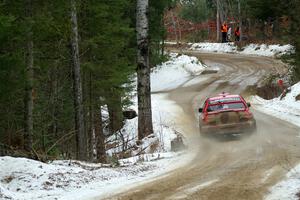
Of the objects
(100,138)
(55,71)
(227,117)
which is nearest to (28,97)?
(55,71)

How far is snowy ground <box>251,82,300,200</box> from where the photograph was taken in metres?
8.71

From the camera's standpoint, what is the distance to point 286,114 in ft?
74.3

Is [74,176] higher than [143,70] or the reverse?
the reverse

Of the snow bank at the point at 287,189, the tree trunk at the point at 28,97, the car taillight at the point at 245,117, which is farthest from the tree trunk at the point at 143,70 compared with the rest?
the snow bank at the point at 287,189

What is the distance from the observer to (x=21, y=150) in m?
11.8

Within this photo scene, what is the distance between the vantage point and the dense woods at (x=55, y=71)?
11258 mm

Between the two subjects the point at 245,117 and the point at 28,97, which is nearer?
the point at 28,97

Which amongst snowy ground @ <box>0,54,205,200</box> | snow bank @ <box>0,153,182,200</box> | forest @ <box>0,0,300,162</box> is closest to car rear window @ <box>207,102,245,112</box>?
forest @ <box>0,0,300,162</box>

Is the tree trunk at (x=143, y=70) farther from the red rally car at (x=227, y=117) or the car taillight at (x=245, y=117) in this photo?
the car taillight at (x=245, y=117)

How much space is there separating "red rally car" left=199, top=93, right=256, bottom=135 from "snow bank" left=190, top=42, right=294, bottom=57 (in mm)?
25889

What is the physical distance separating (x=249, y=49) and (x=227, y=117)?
3798 cm

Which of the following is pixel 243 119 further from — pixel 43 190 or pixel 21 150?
pixel 43 190

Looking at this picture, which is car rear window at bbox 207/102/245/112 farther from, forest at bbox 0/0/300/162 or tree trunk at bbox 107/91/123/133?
tree trunk at bbox 107/91/123/133

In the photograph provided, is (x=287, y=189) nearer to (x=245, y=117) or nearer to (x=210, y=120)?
(x=245, y=117)
